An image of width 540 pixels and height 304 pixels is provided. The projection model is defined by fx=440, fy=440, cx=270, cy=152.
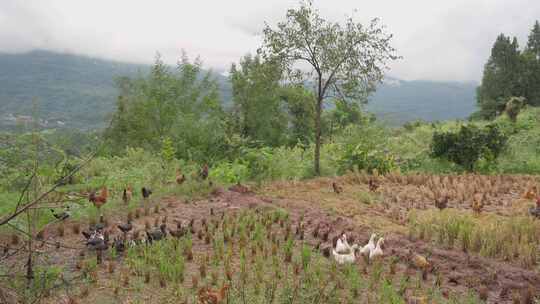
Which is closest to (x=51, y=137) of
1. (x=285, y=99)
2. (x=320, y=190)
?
(x=320, y=190)

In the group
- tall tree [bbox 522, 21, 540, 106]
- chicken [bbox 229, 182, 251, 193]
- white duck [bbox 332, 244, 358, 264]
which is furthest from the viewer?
tall tree [bbox 522, 21, 540, 106]

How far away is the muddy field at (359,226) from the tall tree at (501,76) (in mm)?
20387

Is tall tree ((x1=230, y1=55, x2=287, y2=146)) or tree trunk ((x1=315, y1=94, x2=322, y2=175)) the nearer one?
tree trunk ((x1=315, y1=94, x2=322, y2=175))

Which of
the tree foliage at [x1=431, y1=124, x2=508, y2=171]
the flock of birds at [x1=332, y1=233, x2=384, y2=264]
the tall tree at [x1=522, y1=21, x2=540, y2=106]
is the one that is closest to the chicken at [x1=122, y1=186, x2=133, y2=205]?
the flock of birds at [x1=332, y1=233, x2=384, y2=264]

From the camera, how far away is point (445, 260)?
541 cm

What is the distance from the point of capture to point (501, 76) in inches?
1168

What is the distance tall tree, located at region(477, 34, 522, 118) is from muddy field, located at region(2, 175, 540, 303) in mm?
20387

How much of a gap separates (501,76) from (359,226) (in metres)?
27.6

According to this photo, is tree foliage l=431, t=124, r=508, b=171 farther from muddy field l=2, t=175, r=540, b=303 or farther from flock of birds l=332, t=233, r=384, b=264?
flock of birds l=332, t=233, r=384, b=264

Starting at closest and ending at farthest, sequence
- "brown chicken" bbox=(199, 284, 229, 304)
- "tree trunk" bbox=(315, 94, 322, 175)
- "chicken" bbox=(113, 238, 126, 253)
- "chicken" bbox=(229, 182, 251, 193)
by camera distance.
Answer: "brown chicken" bbox=(199, 284, 229, 304) → "chicken" bbox=(113, 238, 126, 253) → "chicken" bbox=(229, 182, 251, 193) → "tree trunk" bbox=(315, 94, 322, 175)

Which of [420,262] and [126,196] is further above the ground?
[420,262]

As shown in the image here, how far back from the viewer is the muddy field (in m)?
4.54

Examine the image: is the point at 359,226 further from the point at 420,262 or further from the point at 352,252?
the point at 420,262

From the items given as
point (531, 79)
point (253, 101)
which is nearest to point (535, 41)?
point (531, 79)
